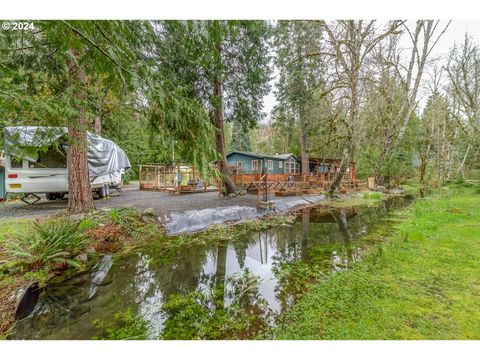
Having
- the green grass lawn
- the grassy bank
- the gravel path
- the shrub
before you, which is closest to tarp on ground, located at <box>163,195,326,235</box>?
the grassy bank

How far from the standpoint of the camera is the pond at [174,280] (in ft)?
7.54

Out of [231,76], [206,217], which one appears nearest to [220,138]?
[231,76]

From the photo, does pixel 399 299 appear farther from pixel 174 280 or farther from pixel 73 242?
pixel 73 242

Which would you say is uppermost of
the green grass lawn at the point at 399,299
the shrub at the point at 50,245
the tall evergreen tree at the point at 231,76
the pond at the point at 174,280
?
the tall evergreen tree at the point at 231,76

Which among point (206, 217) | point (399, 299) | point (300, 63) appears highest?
point (300, 63)

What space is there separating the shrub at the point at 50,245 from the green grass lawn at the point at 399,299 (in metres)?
3.60

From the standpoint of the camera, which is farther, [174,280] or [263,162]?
[263,162]

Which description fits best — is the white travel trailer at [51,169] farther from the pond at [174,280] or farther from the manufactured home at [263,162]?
the manufactured home at [263,162]

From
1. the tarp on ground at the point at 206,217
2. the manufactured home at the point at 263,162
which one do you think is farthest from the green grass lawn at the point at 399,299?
the manufactured home at the point at 263,162

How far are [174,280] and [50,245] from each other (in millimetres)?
2162

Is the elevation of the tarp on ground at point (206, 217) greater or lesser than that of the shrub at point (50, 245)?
lesser

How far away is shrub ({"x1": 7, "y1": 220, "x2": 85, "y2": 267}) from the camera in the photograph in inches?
126

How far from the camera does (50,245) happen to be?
3393 mm
